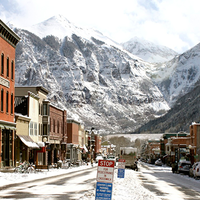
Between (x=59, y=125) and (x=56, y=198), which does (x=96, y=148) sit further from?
(x=56, y=198)

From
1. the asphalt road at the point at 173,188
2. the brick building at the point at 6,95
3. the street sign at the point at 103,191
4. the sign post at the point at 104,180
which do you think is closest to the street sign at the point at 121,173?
the asphalt road at the point at 173,188

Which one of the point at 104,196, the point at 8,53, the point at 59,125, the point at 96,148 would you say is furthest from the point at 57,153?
the point at 96,148

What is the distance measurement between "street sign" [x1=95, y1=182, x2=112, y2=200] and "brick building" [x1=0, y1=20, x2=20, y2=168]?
3113 centimetres

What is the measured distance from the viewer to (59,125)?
84750 millimetres

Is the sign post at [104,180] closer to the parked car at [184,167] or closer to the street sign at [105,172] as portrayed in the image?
the street sign at [105,172]

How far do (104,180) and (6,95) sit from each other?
34.4 meters

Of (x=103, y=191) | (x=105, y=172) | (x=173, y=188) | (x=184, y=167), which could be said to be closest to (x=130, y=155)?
(x=184, y=167)

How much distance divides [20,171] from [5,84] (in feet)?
32.8

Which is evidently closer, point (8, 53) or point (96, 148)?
point (8, 53)

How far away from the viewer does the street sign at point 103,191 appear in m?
15.7

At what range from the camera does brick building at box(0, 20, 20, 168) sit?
153 feet

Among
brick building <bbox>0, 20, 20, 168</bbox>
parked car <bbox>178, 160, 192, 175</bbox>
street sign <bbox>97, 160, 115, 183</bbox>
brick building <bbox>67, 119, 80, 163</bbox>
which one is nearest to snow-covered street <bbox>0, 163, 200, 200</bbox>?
street sign <bbox>97, 160, 115, 183</bbox>

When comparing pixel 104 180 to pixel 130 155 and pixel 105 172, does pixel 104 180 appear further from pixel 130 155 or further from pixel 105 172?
pixel 130 155

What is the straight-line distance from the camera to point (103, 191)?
15.9 m
